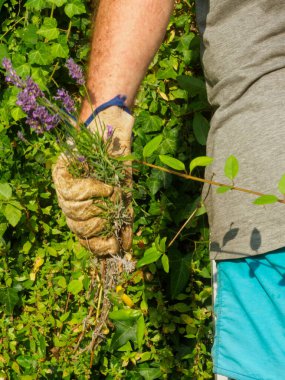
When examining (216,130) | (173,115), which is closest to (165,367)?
(173,115)

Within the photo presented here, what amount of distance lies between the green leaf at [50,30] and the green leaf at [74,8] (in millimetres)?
80

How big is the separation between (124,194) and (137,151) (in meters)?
1.18

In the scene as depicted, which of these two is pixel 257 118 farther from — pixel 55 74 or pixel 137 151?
pixel 55 74

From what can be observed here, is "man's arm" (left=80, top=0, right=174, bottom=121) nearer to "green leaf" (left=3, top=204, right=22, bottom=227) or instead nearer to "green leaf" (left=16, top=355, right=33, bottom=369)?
"green leaf" (left=3, top=204, right=22, bottom=227)

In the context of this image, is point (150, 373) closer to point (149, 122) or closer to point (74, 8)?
point (149, 122)

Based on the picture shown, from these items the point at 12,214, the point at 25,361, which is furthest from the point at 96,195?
the point at 25,361

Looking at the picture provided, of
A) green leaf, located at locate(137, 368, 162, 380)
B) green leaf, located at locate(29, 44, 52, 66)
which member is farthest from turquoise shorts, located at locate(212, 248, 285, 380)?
green leaf, located at locate(29, 44, 52, 66)

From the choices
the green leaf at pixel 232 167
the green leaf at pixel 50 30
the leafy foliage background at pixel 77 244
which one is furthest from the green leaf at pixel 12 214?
the green leaf at pixel 232 167

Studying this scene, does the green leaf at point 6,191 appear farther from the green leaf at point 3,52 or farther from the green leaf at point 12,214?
the green leaf at point 3,52

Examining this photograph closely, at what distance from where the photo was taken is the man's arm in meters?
1.34

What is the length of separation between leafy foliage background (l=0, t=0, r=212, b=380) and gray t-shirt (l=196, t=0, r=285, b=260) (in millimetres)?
1152

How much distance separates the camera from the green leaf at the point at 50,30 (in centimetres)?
282

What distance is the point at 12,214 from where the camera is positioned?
8.44 ft

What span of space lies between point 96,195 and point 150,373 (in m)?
1.44
